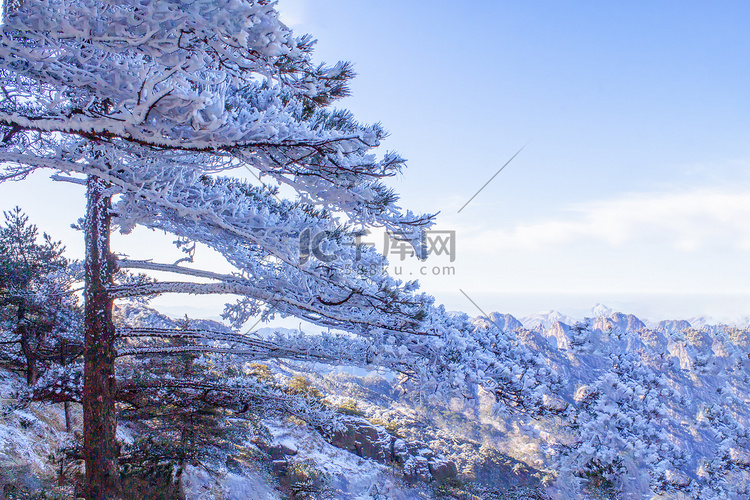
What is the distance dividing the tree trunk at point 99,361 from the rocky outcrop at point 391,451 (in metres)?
17.6

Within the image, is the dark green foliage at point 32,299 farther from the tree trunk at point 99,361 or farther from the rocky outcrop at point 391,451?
the rocky outcrop at point 391,451

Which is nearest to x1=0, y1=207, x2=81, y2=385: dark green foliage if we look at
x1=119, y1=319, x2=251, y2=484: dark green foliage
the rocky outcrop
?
x1=119, y1=319, x2=251, y2=484: dark green foliage

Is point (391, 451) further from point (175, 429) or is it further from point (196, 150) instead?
point (196, 150)

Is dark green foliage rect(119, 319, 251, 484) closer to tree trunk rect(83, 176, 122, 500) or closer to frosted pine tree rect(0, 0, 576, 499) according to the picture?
tree trunk rect(83, 176, 122, 500)

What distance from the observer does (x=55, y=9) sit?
273 cm

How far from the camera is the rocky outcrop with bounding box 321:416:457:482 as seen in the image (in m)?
22.2

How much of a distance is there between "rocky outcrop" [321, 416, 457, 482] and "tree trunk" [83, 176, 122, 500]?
17553mm

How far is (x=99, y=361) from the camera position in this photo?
5.53m

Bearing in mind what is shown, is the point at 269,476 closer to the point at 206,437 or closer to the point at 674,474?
the point at 206,437

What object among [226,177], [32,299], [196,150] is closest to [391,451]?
[32,299]

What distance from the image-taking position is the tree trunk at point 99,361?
5.31 m

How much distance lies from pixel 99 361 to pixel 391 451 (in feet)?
70.6

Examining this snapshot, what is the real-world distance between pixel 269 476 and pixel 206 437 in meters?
6.35

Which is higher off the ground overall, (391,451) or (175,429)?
(175,429)
